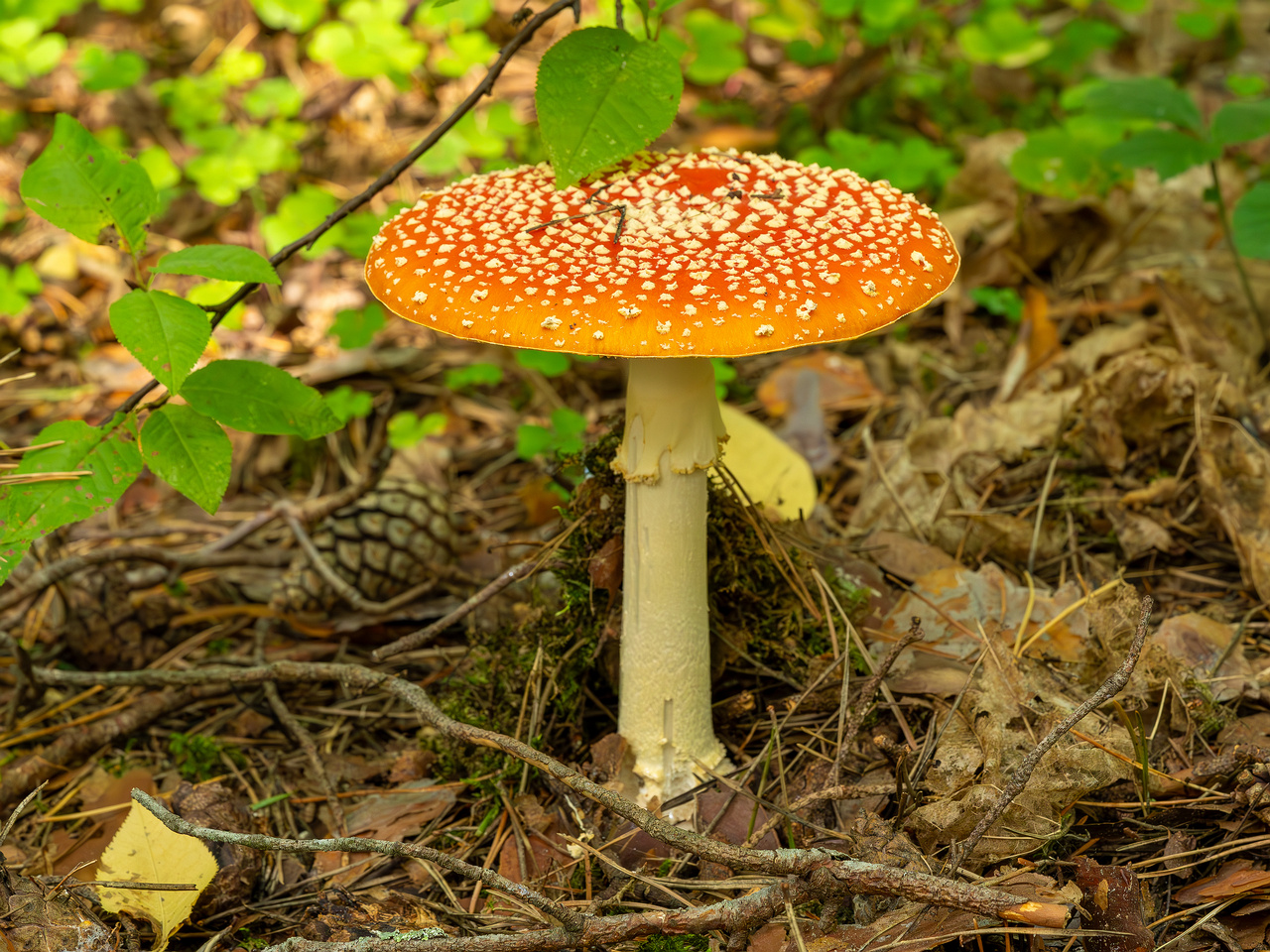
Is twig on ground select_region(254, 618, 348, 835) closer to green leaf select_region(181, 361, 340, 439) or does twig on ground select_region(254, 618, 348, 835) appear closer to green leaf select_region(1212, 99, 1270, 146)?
green leaf select_region(181, 361, 340, 439)

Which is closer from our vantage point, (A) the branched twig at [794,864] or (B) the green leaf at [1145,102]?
(A) the branched twig at [794,864]

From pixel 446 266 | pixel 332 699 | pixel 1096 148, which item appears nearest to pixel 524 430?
pixel 332 699

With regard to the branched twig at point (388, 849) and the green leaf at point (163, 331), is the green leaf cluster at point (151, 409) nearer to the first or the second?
the green leaf at point (163, 331)

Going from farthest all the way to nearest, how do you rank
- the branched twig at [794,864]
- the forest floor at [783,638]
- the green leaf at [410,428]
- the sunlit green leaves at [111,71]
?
the sunlit green leaves at [111,71] < the green leaf at [410,428] < the forest floor at [783,638] < the branched twig at [794,864]

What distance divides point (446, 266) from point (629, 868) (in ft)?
5.34

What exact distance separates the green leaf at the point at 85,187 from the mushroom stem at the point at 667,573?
1.35 m

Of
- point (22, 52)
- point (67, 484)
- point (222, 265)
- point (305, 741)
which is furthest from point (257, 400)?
point (22, 52)

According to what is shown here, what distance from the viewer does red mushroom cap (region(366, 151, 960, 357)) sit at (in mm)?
2035

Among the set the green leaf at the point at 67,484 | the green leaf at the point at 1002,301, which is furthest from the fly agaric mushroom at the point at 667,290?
the green leaf at the point at 1002,301

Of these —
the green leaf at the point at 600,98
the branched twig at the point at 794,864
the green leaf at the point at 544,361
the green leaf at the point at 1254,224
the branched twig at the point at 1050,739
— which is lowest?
the branched twig at the point at 794,864

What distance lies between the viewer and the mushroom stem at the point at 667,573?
2537mm

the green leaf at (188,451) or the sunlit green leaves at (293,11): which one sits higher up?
the sunlit green leaves at (293,11)

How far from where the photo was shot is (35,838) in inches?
108

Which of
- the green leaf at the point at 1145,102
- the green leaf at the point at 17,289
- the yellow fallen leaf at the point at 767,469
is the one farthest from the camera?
the green leaf at the point at 17,289
